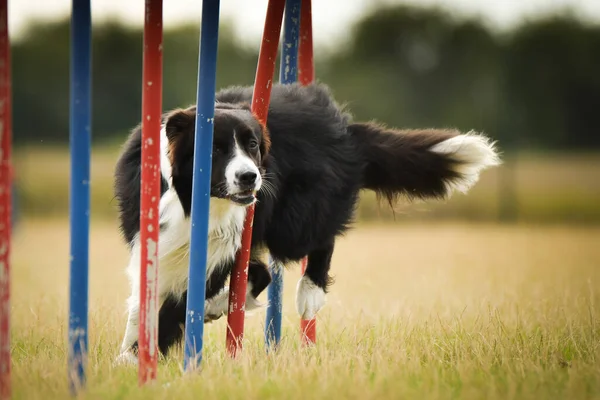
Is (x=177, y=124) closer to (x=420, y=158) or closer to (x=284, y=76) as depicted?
(x=284, y=76)

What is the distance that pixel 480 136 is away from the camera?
577 centimetres

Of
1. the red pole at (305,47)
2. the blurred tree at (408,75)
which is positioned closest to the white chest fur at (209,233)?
the red pole at (305,47)

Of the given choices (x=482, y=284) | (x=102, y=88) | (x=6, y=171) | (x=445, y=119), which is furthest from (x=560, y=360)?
(x=102, y=88)

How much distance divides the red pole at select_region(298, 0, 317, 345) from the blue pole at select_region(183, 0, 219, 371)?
1.46 metres

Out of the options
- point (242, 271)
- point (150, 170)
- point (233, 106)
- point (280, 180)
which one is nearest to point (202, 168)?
point (150, 170)

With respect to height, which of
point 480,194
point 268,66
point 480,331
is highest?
point 268,66

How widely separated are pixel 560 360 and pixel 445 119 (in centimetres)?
2670

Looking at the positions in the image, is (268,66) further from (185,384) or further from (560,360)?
(560,360)

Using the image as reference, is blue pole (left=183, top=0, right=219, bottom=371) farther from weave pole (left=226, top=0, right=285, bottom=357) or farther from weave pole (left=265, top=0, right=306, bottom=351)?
weave pole (left=265, top=0, right=306, bottom=351)

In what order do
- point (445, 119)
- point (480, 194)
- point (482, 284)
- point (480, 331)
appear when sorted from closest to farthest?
point (480, 331) < point (482, 284) < point (480, 194) < point (445, 119)

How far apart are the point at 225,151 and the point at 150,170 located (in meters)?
1.11

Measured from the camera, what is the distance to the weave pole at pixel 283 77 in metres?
5.01

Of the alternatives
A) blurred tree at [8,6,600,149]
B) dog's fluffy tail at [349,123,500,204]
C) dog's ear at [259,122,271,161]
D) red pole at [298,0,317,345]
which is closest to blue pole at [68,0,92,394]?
dog's ear at [259,122,271,161]

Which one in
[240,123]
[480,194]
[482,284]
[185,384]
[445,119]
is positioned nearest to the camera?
[185,384]
